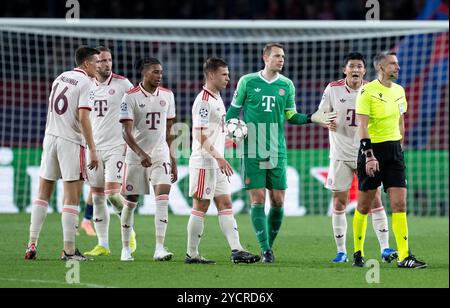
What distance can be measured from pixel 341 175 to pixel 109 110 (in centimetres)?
263

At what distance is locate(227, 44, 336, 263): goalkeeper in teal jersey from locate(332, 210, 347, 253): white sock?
→ 0.61 m

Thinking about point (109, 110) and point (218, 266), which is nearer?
point (218, 266)

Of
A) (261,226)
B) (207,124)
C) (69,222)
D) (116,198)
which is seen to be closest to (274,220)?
(261,226)

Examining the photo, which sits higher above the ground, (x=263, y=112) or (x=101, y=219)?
(x=263, y=112)

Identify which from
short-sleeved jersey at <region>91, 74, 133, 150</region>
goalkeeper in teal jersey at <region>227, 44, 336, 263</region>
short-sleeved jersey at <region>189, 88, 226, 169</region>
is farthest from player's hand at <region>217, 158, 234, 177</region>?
short-sleeved jersey at <region>91, 74, 133, 150</region>

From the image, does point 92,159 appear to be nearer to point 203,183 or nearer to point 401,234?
point 203,183

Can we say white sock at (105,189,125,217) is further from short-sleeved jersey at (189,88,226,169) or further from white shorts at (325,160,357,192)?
white shorts at (325,160,357,192)

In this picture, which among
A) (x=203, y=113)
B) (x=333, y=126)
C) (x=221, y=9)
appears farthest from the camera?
(x=221, y=9)

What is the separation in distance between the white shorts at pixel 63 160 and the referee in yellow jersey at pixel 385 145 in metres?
2.72

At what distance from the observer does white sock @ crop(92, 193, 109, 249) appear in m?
10.9

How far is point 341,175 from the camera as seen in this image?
10797 mm

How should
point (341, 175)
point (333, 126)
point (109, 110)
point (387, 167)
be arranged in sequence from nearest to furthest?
point (387, 167) < point (333, 126) < point (341, 175) < point (109, 110)
